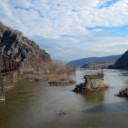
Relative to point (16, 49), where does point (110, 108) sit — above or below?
below

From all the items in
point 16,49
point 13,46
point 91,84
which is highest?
point 13,46

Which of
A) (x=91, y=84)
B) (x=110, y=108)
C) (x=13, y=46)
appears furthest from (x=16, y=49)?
(x=110, y=108)

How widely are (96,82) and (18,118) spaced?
696 inches

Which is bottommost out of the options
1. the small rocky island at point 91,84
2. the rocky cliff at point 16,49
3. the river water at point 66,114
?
the river water at point 66,114

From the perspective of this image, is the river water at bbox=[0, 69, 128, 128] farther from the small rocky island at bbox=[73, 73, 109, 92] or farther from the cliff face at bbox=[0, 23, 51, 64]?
the cliff face at bbox=[0, 23, 51, 64]

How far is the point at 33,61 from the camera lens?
86.7 m

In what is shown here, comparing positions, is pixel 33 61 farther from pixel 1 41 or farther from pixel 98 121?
pixel 98 121

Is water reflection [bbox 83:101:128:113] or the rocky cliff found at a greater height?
the rocky cliff

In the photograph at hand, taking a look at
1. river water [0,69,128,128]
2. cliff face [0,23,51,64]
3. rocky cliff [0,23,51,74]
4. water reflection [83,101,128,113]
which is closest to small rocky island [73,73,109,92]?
river water [0,69,128,128]

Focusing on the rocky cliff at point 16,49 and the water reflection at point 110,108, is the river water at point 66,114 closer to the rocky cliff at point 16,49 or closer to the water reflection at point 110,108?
the water reflection at point 110,108

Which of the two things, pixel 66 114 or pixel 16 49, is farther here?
pixel 16 49

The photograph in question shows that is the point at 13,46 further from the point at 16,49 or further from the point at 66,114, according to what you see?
the point at 66,114

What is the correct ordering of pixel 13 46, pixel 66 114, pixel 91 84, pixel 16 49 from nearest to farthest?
pixel 66 114
pixel 91 84
pixel 13 46
pixel 16 49

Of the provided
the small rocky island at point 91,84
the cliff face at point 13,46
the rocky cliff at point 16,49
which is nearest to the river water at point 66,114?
the small rocky island at point 91,84
